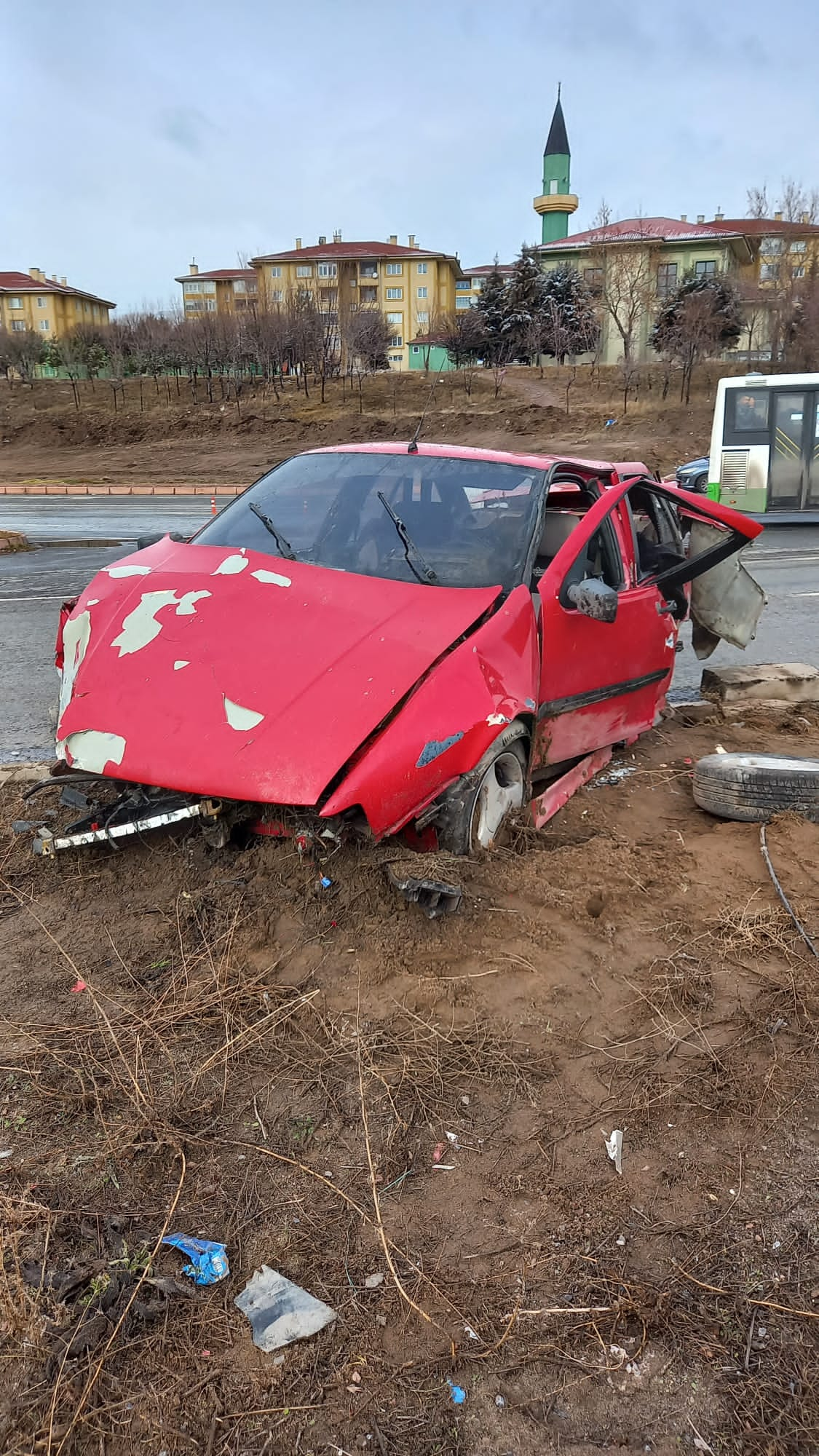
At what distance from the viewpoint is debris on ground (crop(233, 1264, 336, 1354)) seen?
192cm

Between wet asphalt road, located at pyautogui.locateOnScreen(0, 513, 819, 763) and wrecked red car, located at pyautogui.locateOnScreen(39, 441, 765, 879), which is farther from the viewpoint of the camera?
wet asphalt road, located at pyautogui.locateOnScreen(0, 513, 819, 763)

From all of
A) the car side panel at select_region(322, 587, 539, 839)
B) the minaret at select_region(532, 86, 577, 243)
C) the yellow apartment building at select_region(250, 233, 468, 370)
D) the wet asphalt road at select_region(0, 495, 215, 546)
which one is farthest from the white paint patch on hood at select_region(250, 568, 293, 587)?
the minaret at select_region(532, 86, 577, 243)

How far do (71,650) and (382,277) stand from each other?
73.3 m

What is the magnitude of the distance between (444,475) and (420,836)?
201 cm

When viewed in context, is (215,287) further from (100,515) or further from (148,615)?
(148,615)

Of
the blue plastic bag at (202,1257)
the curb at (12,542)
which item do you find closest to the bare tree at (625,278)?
the curb at (12,542)

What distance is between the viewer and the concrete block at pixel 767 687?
6535 mm

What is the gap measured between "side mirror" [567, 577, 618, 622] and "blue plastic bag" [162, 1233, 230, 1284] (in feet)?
9.36

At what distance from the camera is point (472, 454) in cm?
481

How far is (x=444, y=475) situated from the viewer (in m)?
4.62

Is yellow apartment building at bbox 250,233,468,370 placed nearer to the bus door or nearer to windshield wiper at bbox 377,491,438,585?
the bus door

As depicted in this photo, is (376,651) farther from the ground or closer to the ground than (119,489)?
farther from the ground

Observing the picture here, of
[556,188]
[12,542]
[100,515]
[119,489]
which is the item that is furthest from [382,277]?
[12,542]

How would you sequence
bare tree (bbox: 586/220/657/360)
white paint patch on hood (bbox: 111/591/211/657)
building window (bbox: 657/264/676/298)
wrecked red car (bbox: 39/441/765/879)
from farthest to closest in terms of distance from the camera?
building window (bbox: 657/264/676/298) → bare tree (bbox: 586/220/657/360) → white paint patch on hood (bbox: 111/591/211/657) → wrecked red car (bbox: 39/441/765/879)
